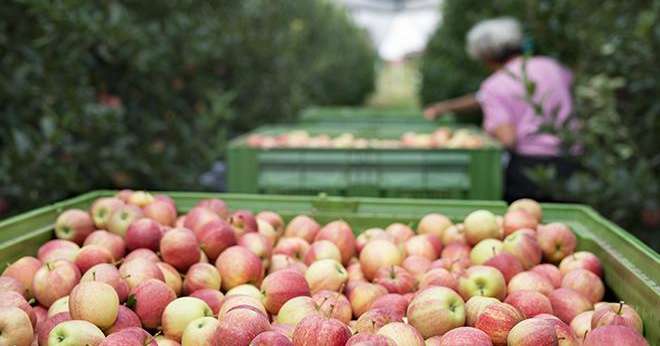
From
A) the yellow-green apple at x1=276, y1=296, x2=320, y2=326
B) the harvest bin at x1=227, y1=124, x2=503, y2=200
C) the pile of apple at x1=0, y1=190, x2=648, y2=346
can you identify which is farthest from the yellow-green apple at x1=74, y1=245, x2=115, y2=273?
the harvest bin at x1=227, y1=124, x2=503, y2=200

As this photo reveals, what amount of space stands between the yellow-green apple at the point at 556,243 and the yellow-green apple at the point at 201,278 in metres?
1.12

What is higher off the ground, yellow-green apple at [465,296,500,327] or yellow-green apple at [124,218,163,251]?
yellow-green apple at [124,218,163,251]

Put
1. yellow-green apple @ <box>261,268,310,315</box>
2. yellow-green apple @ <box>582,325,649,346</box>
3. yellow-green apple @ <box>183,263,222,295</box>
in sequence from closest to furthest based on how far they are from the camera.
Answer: yellow-green apple @ <box>582,325,649,346</box>, yellow-green apple @ <box>261,268,310,315</box>, yellow-green apple @ <box>183,263,222,295</box>

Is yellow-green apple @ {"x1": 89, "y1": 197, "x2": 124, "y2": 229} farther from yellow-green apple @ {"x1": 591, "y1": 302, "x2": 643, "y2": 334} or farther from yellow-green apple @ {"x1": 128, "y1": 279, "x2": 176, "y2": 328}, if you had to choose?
yellow-green apple @ {"x1": 591, "y1": 302, "x2": 643, "y2": 334}

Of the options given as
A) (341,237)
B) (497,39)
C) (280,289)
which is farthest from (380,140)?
(280,289)

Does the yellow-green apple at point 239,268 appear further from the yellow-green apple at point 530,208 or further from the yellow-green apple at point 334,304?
the yellow-green apple at point 530,208

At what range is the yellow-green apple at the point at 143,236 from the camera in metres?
2.43

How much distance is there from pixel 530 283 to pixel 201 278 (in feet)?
3.31

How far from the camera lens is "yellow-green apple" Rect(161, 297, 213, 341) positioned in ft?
6.30

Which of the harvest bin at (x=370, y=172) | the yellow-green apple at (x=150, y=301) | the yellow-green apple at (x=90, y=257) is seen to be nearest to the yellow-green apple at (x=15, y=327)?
the yellow-green apple at (x=150, y=301)

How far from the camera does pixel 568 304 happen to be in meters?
2.08

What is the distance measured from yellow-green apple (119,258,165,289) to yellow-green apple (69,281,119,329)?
228mm

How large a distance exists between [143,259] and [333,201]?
0.94 meters

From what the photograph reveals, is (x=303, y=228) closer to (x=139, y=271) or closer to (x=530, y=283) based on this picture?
(x=139, y=271)
